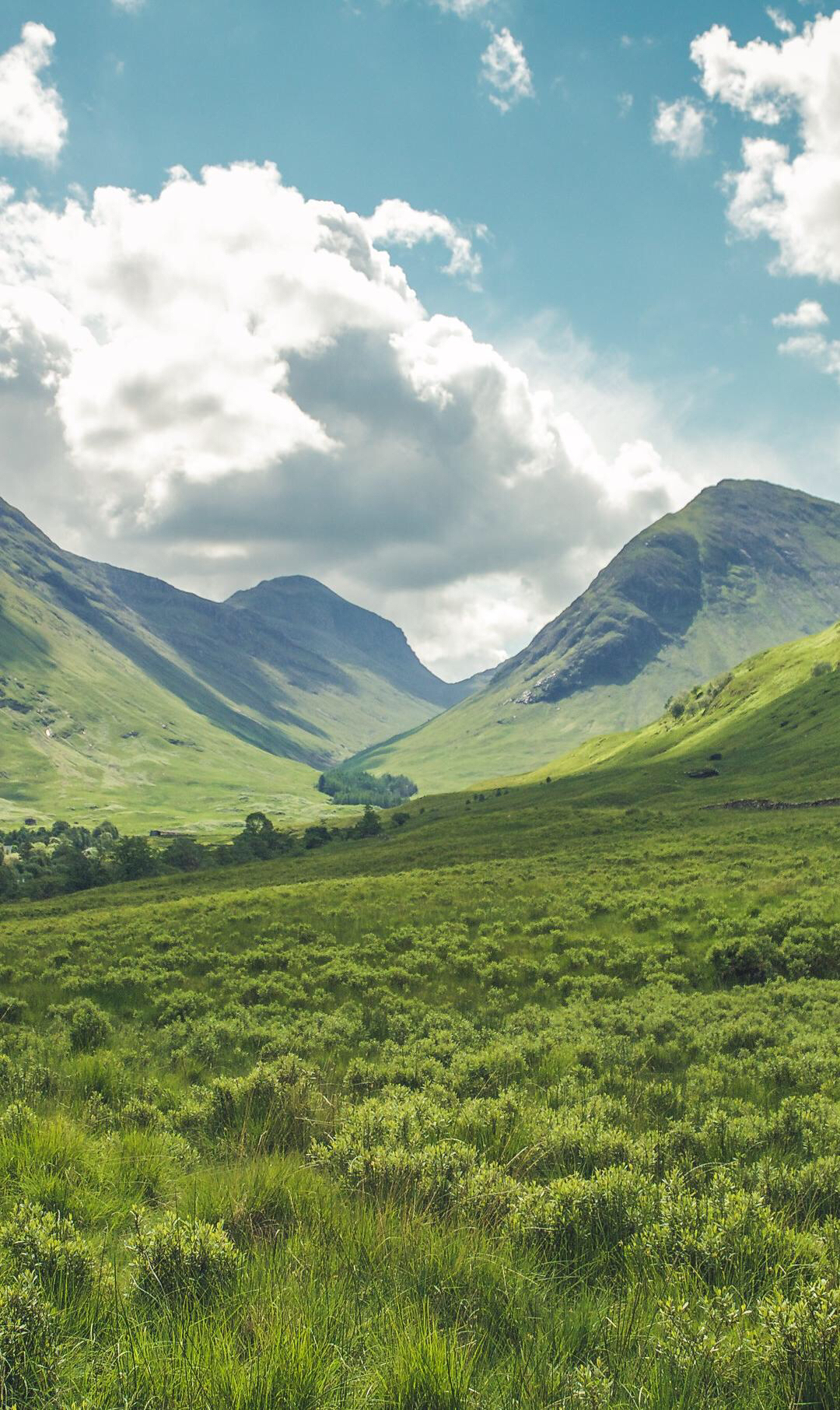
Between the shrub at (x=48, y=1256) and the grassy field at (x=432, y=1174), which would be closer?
the grassy field at (x=432, y=1174)

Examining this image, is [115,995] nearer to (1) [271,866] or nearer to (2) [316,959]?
(2) [316,959]

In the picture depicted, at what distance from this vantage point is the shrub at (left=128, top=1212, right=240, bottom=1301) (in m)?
4.91

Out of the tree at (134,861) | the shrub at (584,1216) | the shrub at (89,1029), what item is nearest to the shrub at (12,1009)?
the shrub at (89,1029)

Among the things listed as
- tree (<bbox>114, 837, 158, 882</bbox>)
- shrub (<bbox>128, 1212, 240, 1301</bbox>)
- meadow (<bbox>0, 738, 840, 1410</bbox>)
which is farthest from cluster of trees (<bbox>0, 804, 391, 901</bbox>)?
shrub (<bbox>128, 1212, 240, 1301</bbox>)

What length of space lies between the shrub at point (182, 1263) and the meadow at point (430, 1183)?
2cm

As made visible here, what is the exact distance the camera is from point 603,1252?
577 cm

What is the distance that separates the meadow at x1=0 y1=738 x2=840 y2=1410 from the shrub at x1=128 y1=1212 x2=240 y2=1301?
0.07 ft

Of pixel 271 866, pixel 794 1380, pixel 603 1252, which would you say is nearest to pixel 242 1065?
pixel 603 1252

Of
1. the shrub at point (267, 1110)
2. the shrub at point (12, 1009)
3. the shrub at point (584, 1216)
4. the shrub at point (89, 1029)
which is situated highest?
the shrub at point (584, 1216)

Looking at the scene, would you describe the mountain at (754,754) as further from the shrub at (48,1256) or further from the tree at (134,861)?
the shrub at (48,1256)

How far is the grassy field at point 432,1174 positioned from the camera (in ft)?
13.1

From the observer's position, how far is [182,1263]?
5.05 meters

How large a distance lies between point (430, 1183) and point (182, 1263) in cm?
258

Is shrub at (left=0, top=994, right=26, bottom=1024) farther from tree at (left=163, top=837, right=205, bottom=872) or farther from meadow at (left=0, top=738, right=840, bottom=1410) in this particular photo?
tree at (left=163, top=837, right=205, bottom=872)
